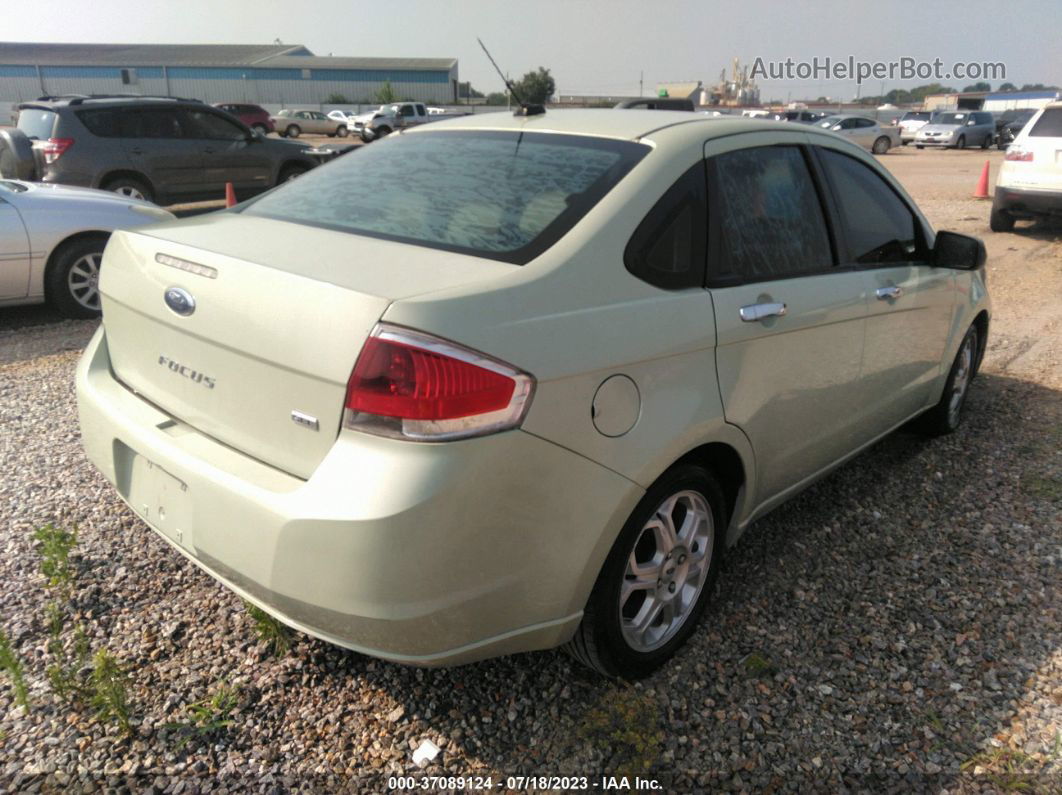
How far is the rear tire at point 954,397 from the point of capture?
4.32 m

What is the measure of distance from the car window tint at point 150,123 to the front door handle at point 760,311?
11199 mm

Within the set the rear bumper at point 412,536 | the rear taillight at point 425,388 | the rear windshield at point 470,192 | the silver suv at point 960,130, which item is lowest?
the rear bumper at point 412,536

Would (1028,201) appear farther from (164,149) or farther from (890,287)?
(164,149)

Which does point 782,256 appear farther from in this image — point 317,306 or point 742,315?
point 317,306

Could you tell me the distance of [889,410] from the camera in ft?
12.1

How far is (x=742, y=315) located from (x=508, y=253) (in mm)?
802

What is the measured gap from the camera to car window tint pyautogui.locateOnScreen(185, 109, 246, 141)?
1215 cm

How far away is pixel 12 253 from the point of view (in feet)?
20.2

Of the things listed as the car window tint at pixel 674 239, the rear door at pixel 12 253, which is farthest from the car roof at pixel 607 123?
the rear door at pixel 12 253

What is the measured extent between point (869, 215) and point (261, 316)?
2.56m

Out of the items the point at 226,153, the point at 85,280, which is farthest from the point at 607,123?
the point at 226,153

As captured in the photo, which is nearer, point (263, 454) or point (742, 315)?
point (263, 454)

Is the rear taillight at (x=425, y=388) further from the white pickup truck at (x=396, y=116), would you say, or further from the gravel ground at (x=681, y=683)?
the white pickup truck at (x=396, y=116)

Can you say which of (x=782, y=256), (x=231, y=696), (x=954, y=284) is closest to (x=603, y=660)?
(x=231, y=696)
